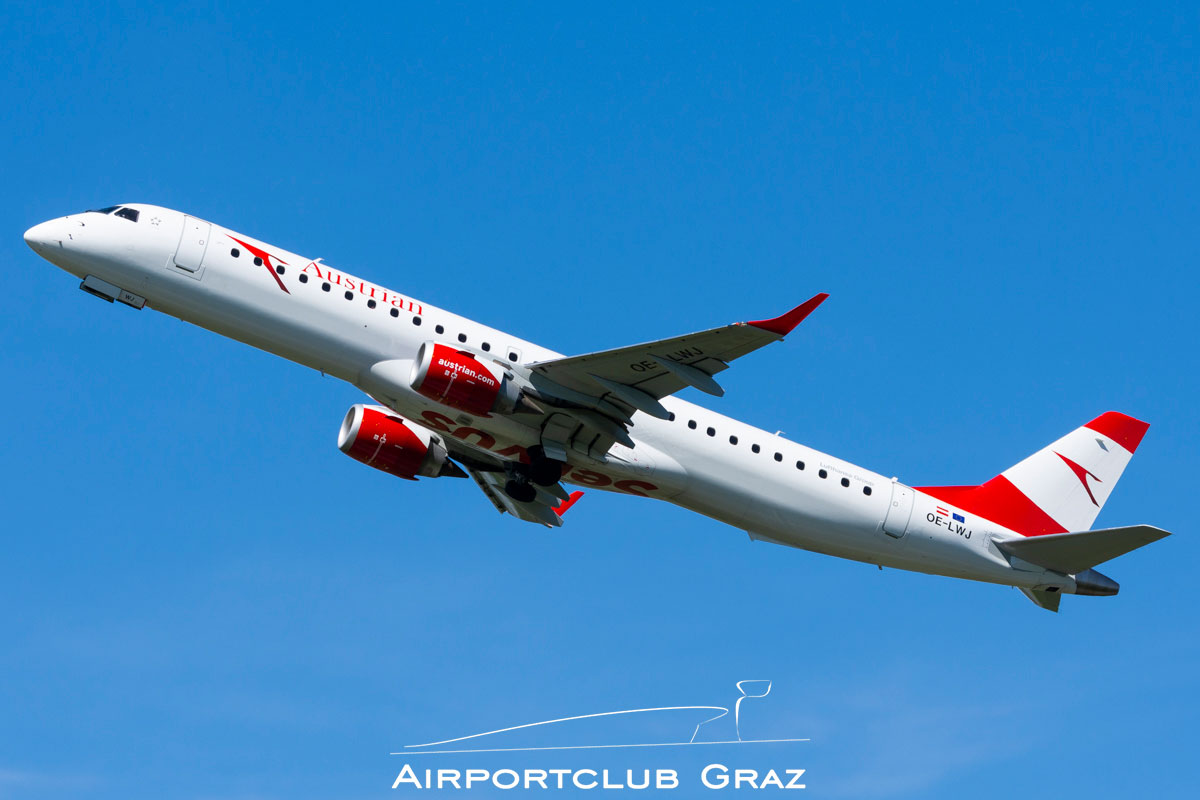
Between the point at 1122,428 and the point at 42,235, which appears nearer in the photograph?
the point at 42,235

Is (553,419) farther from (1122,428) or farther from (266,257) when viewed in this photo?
(1122,428)

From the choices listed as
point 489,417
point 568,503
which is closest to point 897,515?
point 568,503

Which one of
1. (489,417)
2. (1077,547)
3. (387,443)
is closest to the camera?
(489,417)

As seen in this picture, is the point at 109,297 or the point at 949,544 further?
the point at 949,544

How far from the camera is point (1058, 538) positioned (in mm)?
40281

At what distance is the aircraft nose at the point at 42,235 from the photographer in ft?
116

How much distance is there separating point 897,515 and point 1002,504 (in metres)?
4.67

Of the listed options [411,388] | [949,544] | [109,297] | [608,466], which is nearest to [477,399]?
[411,388]

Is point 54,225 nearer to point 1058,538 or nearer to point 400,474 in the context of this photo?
point 400,474

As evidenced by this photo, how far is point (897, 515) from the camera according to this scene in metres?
40.5

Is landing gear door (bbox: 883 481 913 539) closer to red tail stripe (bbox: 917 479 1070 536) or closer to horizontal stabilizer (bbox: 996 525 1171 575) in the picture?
red tail stripe (bbox: 917 479 1070 536)

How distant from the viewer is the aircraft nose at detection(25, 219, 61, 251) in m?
35.3

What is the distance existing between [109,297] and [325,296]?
5621 mm

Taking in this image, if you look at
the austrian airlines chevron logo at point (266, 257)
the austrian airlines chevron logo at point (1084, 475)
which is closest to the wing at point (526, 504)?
the austrian airlines chevron logo at point (266, 257)
